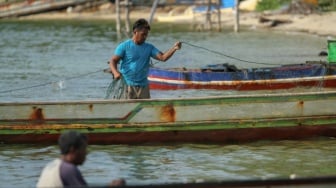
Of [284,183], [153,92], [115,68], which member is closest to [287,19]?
[153,92]

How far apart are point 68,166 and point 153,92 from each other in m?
16.0

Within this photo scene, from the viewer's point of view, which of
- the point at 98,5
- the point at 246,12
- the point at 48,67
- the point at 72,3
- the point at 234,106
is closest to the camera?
the point at 234,106

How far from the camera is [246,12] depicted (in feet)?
211

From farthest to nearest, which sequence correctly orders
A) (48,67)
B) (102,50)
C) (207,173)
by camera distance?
(102,50) < (48,67) < (207,173)

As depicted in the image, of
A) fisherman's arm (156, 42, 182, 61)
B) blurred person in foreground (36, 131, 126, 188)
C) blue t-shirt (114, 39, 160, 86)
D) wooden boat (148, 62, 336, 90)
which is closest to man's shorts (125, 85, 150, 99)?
blue t-shirt (114, 39, 160, 86)

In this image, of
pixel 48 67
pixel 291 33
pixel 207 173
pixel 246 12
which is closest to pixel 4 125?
pixel 207 173

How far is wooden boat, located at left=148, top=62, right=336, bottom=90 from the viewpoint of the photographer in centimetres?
2178

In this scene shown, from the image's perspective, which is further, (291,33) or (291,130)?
(291,33)

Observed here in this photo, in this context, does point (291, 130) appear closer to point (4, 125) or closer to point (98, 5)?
point (4, 125)

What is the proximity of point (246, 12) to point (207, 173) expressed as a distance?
52339 millimetres

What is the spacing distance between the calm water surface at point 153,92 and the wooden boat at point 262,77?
0.27 metres

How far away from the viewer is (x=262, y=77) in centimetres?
2212

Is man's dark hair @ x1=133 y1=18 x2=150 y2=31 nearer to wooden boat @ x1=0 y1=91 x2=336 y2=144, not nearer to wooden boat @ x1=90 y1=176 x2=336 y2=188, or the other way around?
wooden boat @ x1=0 y1=91 x2=336 y2=144

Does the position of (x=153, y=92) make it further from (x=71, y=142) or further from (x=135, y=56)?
(x=71, y=142)
